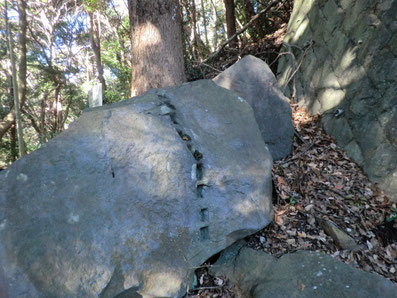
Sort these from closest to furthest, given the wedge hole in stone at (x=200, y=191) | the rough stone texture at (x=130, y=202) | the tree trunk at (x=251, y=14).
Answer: the rough stone texture at (x=130, y=202) < the wedge hole in stone at (x=200, y=191) < the tree trunk at (x=251, y=14)

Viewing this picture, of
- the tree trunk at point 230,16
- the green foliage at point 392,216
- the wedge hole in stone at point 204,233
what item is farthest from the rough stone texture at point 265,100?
the tree trunk at point 230,16

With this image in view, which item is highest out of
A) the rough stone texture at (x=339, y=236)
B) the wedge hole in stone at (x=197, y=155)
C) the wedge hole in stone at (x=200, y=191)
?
the wedge hole in stone at (x=197, y=155)

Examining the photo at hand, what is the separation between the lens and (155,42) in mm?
3998

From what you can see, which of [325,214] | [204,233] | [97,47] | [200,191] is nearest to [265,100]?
[325,214]

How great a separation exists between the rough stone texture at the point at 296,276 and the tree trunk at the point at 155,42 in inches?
109

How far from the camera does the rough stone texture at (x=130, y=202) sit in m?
1.79

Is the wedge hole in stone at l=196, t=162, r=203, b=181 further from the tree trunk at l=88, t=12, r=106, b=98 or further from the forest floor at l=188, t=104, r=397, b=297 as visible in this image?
the tree trunk at l=88, t=12, r=106, b=98

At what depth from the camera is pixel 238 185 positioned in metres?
2.55

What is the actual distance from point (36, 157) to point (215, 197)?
151 centimetres

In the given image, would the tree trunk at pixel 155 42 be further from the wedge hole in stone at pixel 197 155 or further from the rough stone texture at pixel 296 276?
the rough stone texture at pixel 296 276

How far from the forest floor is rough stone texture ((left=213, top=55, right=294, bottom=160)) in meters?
0.26

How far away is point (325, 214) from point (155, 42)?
3.27 m

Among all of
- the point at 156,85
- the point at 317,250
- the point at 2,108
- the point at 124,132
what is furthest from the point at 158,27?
the point at 2,108

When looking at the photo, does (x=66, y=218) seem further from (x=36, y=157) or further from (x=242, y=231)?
(x=242, y=231)
